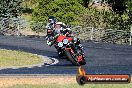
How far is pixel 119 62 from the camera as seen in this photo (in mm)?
21828

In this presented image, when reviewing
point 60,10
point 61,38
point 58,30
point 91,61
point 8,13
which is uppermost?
point 58,30

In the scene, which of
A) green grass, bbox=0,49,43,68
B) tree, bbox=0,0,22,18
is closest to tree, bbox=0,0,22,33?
tree, bbox=0,0,22,18

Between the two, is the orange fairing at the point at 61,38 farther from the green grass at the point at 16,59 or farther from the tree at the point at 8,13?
the tree at the point at 8,13

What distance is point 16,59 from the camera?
21.9m

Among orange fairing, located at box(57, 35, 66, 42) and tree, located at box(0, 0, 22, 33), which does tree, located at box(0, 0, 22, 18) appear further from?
orange fairing, located at box(57, 35, 66, 42)

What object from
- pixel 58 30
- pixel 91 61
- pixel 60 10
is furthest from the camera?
pixel 60 10

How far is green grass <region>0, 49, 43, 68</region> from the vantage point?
801 inches

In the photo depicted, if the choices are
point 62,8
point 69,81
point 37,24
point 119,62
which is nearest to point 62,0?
point 62,8

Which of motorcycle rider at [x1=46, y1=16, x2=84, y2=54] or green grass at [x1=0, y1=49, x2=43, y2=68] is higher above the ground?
motorcycle rider at [x1=46, y1=16, x2=84, y2=54]

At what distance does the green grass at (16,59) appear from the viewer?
20.3 meters

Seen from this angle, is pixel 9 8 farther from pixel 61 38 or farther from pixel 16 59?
pixel 61 38

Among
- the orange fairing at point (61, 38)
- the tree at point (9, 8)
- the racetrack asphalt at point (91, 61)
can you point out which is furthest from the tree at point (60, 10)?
the orange fairing at point (61, 38)

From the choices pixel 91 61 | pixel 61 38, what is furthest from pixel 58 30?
pixel 91 61

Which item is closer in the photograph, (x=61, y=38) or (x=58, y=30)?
(x=61, y=38)
